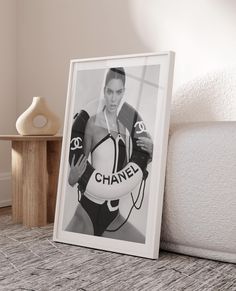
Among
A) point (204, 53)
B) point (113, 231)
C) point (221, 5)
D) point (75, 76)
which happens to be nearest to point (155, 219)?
point (113, 231)

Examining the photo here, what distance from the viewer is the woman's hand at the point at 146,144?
1.65m

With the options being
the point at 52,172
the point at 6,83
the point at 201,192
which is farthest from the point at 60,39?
the point at 201,192

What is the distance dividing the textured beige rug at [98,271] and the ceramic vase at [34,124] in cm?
57

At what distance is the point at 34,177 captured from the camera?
6.61 ft

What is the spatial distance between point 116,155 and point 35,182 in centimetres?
49

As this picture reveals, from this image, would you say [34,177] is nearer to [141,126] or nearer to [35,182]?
[35,182]

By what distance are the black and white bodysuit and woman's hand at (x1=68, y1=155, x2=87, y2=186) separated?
0.04m

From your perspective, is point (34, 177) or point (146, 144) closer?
point (146, 144)

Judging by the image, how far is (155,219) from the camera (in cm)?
159

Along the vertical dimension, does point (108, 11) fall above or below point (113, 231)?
above

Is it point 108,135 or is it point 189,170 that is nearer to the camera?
point 189,170

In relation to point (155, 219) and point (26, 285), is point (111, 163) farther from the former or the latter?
point (26, 285)

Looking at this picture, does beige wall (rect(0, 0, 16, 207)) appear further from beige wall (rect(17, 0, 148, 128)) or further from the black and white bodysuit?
the black and white bodysuit

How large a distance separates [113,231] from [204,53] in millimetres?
923
